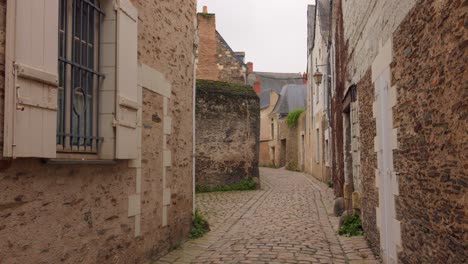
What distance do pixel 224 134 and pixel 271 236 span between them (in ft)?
25.2

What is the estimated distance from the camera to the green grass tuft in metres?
14.5

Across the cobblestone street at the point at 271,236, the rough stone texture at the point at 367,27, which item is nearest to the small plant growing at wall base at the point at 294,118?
the cobblestone street at the point at 271,236

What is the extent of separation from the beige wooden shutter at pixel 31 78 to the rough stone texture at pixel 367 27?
2765mm

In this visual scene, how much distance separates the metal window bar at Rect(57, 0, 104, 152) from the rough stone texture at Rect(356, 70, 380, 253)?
3.30 m

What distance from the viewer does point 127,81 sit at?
16.0 ft

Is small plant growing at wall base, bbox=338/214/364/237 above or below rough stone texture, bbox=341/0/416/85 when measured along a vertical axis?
below

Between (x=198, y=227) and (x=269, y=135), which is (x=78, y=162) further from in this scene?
(x=269, y=135)

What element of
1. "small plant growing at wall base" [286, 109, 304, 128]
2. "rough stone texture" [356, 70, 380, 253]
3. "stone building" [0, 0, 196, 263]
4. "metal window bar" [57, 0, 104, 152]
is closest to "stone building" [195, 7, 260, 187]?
"stone building" [0, 0, 196, 263]

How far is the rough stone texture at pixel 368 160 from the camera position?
19.8ft

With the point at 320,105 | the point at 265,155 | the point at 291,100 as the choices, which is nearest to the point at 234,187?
the point at 320,105

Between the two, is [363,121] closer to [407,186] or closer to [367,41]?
[367,41]

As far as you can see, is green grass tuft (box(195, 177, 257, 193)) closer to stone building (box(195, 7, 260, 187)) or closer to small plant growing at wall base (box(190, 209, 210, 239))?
stone building (box(195, 7, 260, 187))

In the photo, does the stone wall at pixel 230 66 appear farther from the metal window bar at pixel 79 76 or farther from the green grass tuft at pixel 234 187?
the metal window bar at pixel 79 76

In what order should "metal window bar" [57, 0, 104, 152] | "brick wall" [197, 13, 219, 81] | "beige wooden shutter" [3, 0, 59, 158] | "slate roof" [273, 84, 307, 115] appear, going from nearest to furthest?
"beige wooden shutter" [3, 0, 59, 158], "metal window bar" [57, 0, 104, 152], "brick wall" [197, 13, 219, 81], "slate roof" [273, 84, 307, 115]
